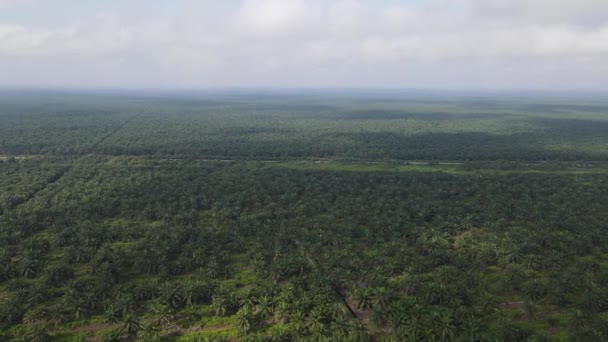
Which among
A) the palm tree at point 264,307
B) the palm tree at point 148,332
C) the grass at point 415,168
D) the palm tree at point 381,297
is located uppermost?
the grass at point 415,168

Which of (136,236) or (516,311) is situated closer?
(516,311)

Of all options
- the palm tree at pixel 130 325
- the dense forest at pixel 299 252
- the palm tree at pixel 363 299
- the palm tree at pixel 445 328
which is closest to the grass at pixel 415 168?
the dense forest at pixel 299 252

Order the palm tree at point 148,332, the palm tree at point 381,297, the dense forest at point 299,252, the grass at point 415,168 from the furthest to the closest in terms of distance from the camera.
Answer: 1. the grass at point 415,168
2. the palm tree at point 381,297
3. the dense forest at point 299,252
4. the palm tree at point 148,332

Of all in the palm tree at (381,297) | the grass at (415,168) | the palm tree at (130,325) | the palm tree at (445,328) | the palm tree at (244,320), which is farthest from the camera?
the grass at (415,168)

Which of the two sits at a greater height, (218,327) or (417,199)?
(417,199)

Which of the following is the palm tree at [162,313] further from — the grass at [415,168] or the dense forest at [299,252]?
the grass at [415,168]

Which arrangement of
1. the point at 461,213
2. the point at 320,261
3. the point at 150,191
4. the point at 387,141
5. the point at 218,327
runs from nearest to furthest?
1. the point at 218,327
2. the point at 320,261
3. the point at 461,213
4. the point at 150,191
5. the point at 387,141

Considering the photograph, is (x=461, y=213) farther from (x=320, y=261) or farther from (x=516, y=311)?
(x=320, y=261)

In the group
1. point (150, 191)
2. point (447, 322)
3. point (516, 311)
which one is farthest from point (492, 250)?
point (150, 191)

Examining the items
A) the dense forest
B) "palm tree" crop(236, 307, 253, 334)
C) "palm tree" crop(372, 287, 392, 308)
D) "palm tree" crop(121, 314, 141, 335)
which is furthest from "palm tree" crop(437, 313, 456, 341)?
"palm tree" crop(121, 314, 141, 335)
